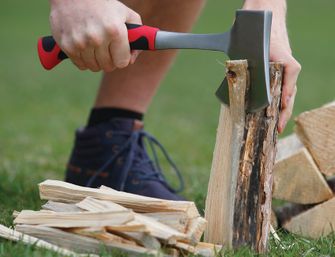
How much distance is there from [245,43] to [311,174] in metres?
0.89

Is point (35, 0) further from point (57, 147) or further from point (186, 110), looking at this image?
point (57, 147)

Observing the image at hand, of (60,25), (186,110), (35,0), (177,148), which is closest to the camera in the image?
(60,25)

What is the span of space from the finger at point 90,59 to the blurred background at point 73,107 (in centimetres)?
42

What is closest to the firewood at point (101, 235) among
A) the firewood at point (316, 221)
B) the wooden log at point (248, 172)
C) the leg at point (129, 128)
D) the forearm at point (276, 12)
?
the wooden log at point (248, 172)

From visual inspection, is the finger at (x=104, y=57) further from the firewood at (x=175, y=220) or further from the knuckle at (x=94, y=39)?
the firewood at (x=175, y=220)

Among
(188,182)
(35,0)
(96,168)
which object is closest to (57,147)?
(188,182)

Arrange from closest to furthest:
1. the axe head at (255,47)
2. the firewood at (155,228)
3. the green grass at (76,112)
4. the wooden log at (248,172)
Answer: the firewood at (155,228)
the axe head at (255,47)
the wooden log at (248,172)
the green grass at (76,112)

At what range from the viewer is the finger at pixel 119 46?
2.33 metres

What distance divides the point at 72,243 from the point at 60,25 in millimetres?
717

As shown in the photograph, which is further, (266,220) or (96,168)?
(96,168)

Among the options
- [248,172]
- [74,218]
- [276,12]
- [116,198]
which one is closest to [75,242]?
[74,218]

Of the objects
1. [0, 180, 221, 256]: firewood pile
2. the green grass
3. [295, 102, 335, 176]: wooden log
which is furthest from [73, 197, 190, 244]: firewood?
[295, 102, 335, 176]: wooden log

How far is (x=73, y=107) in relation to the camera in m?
7.28

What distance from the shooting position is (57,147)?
5.11 meters
